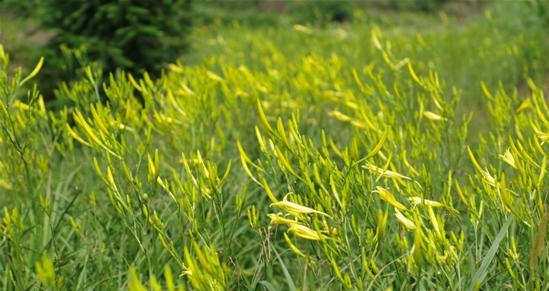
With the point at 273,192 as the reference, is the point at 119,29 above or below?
above

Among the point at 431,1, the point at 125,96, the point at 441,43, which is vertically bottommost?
the point at 431,1

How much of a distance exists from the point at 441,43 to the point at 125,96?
4.82 metres

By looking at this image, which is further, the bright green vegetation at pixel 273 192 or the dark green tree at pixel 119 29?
the dark green tree at pixel 119 29

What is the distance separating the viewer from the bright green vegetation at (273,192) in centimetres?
138

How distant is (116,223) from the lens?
7.50 feet

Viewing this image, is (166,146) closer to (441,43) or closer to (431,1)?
(441,43)

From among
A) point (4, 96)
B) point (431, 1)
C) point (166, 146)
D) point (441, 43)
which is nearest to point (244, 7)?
point (431, 1)

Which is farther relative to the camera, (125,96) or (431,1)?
(431,1)

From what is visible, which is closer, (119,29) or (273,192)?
(273,192)

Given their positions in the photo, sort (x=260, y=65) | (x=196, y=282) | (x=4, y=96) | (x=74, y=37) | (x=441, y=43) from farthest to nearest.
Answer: (x=441, y=43), (x=260, y=65), (x=74, y=37), (x=4, y=96), (x=196, y=282)

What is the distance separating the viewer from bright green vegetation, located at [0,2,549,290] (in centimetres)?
138

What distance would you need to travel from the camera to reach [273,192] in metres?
2.41

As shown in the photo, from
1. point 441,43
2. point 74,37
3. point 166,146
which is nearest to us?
point 166,146

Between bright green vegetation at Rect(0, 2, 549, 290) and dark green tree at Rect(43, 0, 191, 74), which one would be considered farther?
dark green tree at Rect(43, 0, 191, 74)
